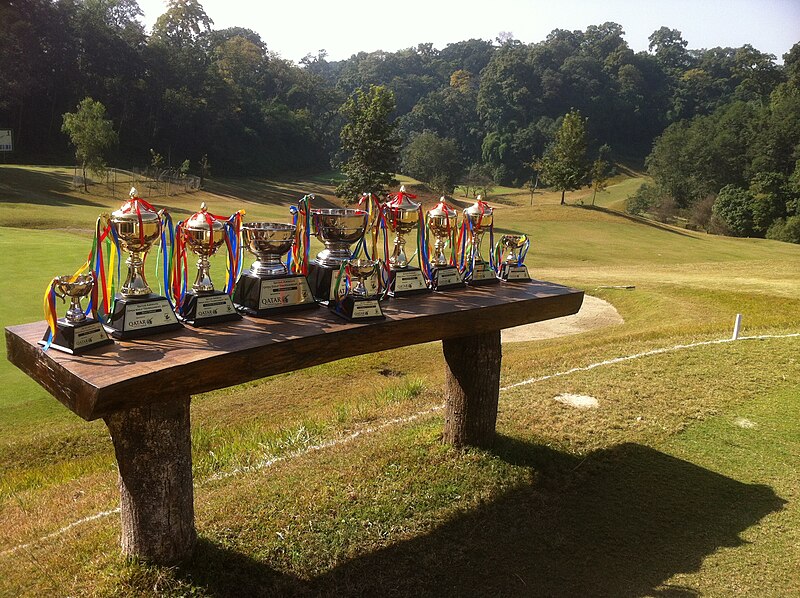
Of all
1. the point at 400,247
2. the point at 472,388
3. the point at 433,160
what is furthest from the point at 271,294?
the point at 433,160

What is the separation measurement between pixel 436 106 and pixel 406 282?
80146 mm

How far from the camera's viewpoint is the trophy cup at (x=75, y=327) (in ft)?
8.71

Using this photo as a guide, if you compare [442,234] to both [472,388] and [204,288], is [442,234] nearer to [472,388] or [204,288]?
[472,388]

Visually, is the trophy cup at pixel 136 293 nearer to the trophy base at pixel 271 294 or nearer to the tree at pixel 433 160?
the trophy base at pixel 271 294

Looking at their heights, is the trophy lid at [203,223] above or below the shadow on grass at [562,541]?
above

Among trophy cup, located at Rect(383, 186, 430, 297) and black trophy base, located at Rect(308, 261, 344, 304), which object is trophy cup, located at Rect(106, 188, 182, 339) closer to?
black trophy base, located at Rect(308, 261, 344, 304)

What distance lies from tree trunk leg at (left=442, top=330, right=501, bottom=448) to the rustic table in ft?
1.84

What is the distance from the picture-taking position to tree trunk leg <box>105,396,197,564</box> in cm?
288

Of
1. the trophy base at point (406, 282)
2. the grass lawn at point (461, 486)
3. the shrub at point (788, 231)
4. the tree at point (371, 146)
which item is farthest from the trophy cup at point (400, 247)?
the shrub at point (788, 231)

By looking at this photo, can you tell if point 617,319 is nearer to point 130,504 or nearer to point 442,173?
point 130,504

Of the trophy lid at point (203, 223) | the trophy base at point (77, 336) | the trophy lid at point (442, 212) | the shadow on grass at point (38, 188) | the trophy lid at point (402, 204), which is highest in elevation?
the trophy lid at point (402, 204)

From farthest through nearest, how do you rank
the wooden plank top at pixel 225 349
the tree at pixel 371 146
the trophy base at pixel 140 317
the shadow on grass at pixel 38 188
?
the tree at pixel 371 146
the shadow on grass at pixel 38 188
the trophy base at pixel 140 317
the wooden plank top at pixel 225 349

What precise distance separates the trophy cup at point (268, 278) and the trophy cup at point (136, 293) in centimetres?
43

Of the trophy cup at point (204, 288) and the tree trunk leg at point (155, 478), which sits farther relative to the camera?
the trophy cup at point (204, 288)
